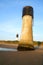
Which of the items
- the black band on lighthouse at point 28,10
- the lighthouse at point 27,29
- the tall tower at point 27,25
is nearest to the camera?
Answer: the lighthouse at point 27,29

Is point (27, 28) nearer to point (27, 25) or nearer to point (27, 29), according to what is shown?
point (27, 29)

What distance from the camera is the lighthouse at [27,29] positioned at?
59.7 ft

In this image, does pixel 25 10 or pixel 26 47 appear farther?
pixel 25 10

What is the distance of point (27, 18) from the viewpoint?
1967 centimetres

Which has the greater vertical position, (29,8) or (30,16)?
(29,8)

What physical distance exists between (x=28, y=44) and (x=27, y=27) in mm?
2485

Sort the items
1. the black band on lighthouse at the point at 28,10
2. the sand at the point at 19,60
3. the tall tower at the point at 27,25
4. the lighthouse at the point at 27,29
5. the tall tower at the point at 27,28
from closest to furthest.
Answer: the sand at the point at 19,60 → the lighthouse at the point at 27,29 → the tall tower at the point at 27,28 → the tall tower at the point at 27,25 → the black band on lighthouse at the point at 28,10

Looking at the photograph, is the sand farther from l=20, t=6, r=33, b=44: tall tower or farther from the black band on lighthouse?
the black band on lighthouse

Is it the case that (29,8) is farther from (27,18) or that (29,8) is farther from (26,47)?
(26,47)

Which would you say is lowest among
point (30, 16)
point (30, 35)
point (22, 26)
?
point (30, 35)

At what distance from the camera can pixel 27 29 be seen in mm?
18969

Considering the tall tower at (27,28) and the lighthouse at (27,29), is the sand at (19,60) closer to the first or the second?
the lighthouse at (27,29)

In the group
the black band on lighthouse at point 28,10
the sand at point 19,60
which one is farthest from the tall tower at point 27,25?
the sand at point 19,60

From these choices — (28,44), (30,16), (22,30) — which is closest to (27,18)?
(30,16)
